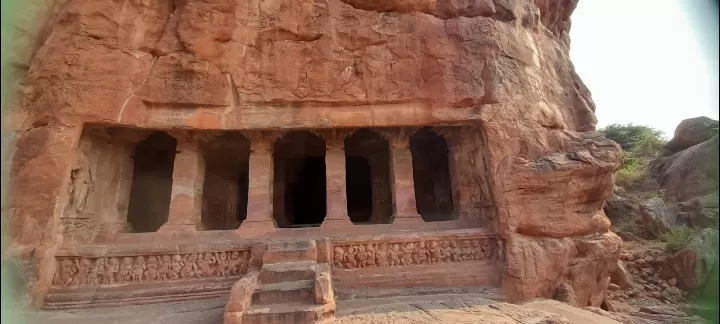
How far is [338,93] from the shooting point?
7.82m

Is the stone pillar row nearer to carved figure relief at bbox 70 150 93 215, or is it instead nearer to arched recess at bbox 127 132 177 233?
carved figure relief at bbox 70 150 93 215

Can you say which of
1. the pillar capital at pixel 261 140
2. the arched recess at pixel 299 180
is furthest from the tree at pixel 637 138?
the pillar capital at pixel 261 140

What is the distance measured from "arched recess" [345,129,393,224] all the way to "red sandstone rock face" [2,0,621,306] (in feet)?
9.46

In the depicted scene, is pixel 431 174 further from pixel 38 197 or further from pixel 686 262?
pixel 38 197

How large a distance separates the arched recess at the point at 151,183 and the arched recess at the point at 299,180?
9.90ft

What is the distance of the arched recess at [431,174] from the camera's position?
11031 millimetres

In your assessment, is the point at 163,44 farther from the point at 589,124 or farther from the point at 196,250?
the point at 589,124

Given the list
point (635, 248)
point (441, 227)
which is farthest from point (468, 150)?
point (635, 248)

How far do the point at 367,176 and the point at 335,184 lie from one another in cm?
521

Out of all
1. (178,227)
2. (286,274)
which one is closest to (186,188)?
(178,227)

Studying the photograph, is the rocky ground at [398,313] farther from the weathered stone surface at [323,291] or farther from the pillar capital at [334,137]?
the pillar capital at [334,137]

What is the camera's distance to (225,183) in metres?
11.0

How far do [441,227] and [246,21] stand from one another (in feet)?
19.9

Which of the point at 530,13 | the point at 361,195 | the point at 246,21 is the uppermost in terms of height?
the point at 530,13
